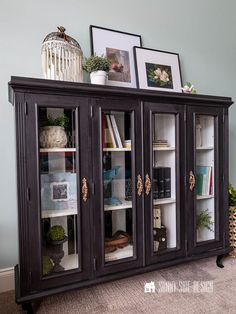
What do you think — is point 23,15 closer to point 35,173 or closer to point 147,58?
point 147,58

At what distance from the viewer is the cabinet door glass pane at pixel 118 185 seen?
1697 millimetres

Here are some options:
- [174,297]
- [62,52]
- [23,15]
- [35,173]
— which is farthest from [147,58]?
[174,297]

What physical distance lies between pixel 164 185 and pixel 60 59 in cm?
118

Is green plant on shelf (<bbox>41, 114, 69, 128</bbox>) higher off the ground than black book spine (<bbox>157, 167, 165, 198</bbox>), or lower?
higher

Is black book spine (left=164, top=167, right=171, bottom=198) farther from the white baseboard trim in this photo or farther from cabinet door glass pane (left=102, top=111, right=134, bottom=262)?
the white baseboard trim

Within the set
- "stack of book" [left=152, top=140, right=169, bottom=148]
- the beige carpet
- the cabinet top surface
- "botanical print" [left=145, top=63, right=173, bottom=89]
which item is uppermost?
"botanical print" [left=145, top=63, right=173, bottom=89]

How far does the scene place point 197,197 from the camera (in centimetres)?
203

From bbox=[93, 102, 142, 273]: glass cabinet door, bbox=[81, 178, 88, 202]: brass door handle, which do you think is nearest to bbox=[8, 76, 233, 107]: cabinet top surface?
bbox=[93, 102, 142, 273]: glass cabinet door

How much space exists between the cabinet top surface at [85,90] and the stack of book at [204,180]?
55 centimetres

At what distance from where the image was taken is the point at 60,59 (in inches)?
66.3

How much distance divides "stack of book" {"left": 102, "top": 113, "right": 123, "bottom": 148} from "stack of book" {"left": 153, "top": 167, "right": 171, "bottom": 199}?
358 millimetres

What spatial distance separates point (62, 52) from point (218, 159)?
1.47 meters

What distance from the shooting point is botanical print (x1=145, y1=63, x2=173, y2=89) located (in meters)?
2.29

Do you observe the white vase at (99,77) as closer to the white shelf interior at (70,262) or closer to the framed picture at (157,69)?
the framed picture at (157,69)
